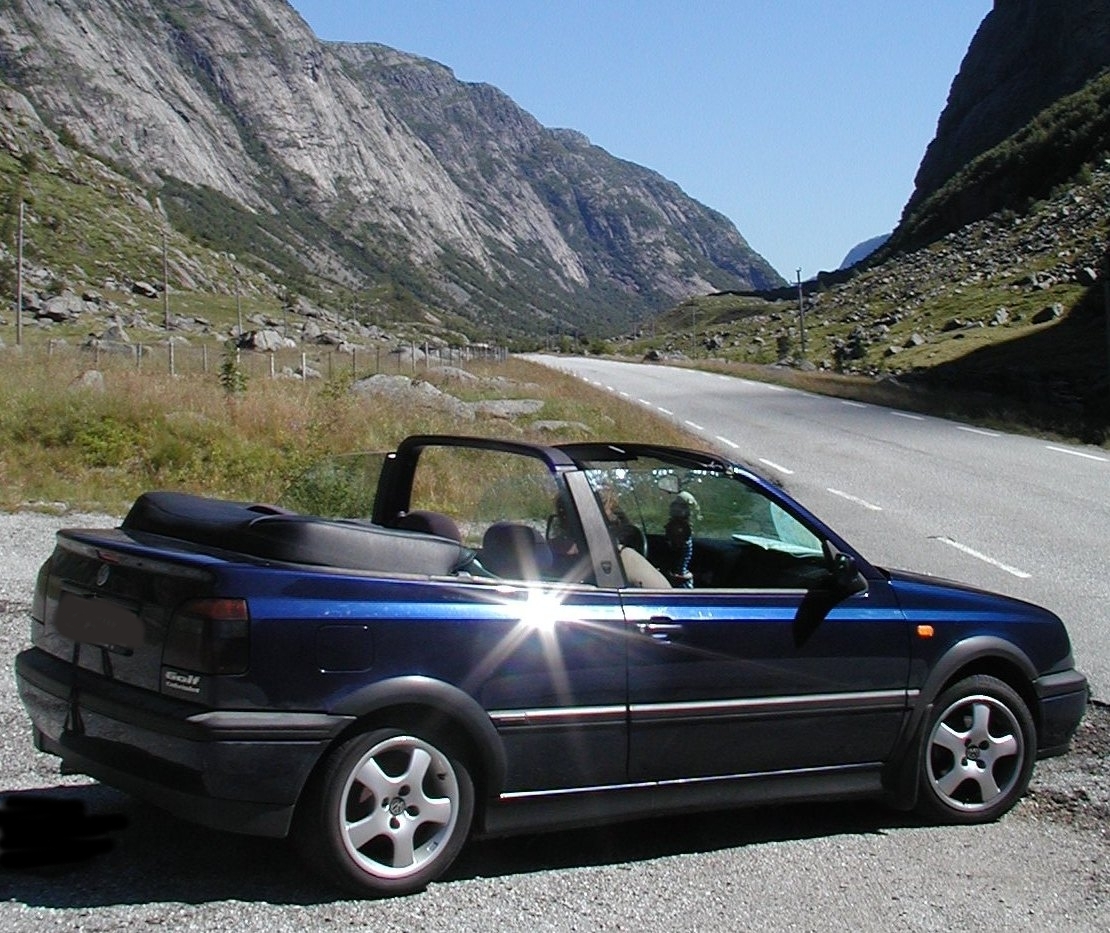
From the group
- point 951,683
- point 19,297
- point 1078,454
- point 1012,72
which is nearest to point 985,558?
point 951,683

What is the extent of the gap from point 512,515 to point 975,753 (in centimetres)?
214

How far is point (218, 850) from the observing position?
4387 millimetres

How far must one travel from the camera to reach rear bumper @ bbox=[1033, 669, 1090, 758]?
5332 millimetres

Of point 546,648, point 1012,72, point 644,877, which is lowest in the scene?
point 644,877

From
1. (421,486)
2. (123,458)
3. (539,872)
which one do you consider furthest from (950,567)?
(123,458)

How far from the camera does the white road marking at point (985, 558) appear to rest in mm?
11422

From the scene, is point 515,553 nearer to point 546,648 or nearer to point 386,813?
point 546,648

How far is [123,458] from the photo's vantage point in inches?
581

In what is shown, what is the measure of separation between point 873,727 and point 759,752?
55 centimetres

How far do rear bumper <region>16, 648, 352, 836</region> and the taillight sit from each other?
0.14 m

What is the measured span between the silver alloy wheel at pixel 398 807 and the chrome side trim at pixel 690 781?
23 centimetres

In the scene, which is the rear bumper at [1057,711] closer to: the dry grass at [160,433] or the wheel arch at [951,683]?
the wheel arch at [951,683]

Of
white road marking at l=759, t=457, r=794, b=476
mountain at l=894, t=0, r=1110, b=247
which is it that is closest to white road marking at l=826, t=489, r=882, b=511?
white road marking at l=759, t=457, r=794, b=476

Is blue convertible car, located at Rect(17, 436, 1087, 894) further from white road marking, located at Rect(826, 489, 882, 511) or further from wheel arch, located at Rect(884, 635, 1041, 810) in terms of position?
white road marking, located at Rect(826, 489, 882, 511)
